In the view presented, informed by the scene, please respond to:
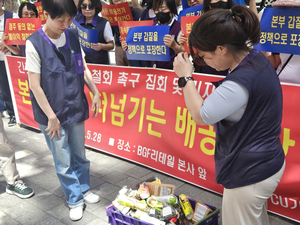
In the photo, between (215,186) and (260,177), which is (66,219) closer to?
(215,186)

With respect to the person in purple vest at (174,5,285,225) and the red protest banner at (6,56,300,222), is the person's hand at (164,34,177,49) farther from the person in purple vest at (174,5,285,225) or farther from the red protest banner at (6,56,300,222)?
the person in purple vest at (174,5,285,225)

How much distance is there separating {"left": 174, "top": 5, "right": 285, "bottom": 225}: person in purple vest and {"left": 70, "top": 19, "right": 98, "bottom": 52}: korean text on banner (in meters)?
3.11

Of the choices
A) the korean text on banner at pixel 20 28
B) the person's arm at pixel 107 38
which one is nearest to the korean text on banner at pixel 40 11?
the korean text on banner at pixel 20 28

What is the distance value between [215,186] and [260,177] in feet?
5.81

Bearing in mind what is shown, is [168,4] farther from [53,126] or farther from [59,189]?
[59,189]

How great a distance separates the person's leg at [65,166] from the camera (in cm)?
305

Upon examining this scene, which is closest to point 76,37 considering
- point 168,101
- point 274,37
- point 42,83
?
point 42,83

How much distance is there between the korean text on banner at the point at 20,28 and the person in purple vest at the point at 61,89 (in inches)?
84.5

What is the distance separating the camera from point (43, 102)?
2.81 meters

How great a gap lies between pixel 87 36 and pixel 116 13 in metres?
0.75

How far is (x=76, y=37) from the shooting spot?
312 centimetres

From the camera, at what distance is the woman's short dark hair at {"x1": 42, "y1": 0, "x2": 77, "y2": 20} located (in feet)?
8.59

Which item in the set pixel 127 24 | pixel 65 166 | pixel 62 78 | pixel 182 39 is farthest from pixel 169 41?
pixel 65 166

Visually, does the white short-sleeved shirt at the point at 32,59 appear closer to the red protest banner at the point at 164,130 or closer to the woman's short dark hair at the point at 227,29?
the red protest banner at the point at 164,130
